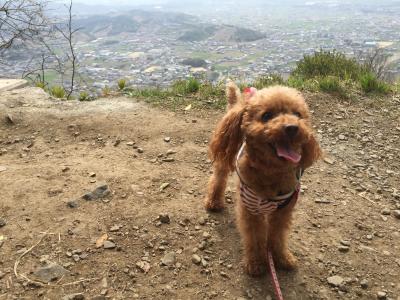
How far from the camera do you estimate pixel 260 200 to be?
268cm

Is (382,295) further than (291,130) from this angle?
Yes

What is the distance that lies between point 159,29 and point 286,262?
23.2 metres

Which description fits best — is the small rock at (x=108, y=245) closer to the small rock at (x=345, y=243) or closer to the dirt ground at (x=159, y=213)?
the dirt ground at (x=159, y=213)

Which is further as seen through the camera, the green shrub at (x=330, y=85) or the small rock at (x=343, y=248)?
the green shrub at (x=330, y=85)

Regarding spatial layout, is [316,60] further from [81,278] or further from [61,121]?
[81,278]

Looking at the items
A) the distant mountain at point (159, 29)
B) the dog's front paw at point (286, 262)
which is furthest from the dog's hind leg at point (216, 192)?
the distant mountain at point (159, 29)

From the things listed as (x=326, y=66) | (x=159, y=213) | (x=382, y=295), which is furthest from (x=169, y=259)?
(x=326, y=66)

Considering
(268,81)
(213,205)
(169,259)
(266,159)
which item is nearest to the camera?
(266,159)

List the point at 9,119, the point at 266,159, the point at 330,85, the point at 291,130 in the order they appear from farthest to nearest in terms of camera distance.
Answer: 1. the point at 330,85
2. the point at 9,119
3. the point at 266,159
4. the point at 291,130

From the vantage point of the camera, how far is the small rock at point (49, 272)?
108 inches

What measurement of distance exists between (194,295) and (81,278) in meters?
0.79

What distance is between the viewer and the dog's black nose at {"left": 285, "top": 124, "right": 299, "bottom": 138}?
2312 mm

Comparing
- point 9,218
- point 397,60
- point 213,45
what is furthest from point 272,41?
point 9,218

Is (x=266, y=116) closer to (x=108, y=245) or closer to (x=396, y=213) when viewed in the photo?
(x=108, y=245)
